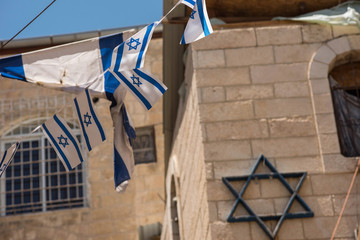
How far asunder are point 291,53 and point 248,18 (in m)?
0.95

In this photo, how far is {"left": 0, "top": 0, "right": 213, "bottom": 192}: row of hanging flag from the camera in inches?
286

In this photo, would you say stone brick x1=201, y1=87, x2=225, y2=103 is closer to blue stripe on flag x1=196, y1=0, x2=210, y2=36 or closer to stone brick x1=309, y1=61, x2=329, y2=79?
stone brick x1=309, y1=61, x2=329, y2=79

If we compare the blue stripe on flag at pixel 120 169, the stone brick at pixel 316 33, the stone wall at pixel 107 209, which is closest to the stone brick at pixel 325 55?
the stone brick at pixel 316 33

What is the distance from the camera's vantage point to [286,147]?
8602mm

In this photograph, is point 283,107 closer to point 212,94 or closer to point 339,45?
point 212,94

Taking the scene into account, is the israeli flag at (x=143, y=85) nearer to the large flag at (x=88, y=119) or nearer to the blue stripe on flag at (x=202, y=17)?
the large flag at (x=88, y=119)

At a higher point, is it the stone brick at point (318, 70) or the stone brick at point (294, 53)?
the stone brick at point (294, 53)

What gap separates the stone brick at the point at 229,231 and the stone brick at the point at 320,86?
190 cm

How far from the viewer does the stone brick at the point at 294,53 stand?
905 centimetres

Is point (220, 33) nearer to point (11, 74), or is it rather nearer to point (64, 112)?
point (11, 74)

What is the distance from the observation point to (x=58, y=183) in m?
16.2

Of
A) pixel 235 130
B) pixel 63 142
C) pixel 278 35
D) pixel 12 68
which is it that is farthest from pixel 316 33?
pixel 12 68

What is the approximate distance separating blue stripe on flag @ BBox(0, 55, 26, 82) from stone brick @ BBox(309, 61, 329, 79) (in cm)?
354

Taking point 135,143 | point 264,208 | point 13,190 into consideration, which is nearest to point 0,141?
point 13,190
